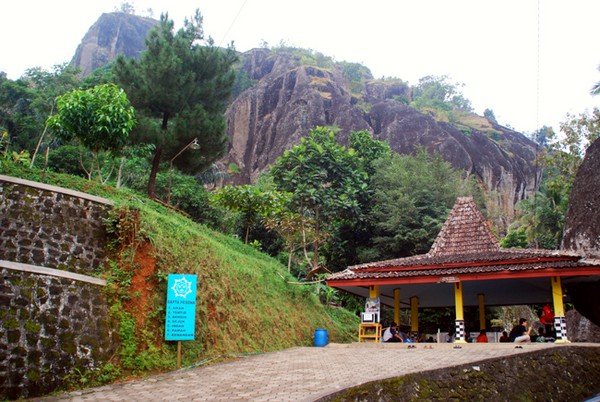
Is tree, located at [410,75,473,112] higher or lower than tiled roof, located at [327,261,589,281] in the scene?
higher

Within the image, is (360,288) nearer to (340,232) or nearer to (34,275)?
(34,275)

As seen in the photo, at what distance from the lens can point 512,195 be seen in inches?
1722

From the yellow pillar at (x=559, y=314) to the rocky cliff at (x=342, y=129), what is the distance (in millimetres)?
28185

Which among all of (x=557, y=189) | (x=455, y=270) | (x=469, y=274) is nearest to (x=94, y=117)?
(x=455, y=270)

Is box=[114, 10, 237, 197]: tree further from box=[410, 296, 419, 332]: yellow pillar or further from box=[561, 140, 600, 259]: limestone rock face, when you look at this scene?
box=[561, 140, 600, 259]: limestone rock face

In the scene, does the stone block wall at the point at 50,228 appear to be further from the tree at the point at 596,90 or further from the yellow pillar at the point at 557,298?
the tree at the point at 596,90

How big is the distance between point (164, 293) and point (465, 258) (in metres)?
7.80

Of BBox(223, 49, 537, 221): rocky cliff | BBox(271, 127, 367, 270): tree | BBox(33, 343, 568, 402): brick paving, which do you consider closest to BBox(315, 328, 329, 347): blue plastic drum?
BBox(33, 343, 568, 402): brick paving

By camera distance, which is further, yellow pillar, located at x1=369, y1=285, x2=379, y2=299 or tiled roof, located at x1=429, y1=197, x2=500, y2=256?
tiled roof, located at x1=429, y1=197, x2=500, y2=256

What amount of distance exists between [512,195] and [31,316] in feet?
139

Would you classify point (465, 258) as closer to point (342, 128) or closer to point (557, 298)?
point (557, 298)

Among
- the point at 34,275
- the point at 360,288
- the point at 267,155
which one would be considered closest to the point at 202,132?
the point at 360,288

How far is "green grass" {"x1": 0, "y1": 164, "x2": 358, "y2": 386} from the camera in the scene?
9180mm

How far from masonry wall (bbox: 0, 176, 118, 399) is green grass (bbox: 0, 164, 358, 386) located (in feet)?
1.09
